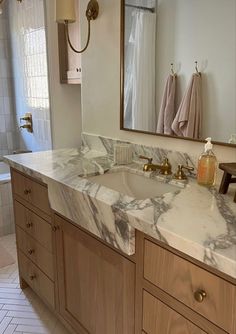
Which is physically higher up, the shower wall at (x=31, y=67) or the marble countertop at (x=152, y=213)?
the shower wall at (x=31, y=67)

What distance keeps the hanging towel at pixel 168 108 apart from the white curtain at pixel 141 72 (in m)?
0.06

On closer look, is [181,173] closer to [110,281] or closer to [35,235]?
[110,281]

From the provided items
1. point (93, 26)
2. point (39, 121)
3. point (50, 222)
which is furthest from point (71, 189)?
point (39, 121)

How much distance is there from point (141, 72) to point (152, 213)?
0.87m

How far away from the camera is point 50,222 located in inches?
59.7

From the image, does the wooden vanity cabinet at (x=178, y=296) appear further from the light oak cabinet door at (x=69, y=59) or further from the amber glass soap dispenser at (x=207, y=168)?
the light oak cabinet door at (x=69, y=59)

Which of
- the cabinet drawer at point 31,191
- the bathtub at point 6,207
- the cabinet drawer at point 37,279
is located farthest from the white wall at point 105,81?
the bathtub at point 6,207

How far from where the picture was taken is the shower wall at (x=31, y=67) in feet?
8.01

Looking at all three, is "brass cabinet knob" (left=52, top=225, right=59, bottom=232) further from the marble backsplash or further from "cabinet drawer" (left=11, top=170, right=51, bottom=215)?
the marble backsplash

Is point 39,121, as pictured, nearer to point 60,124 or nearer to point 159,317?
point 60,124

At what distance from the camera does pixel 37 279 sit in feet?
5.83

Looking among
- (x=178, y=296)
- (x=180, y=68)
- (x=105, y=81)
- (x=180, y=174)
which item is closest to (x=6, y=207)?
(x=105, y=81)

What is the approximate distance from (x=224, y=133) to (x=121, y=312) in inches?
31.0

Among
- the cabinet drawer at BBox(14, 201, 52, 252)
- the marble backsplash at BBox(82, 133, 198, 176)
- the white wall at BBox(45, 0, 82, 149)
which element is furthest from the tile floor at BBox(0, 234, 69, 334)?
the white wall at BBox(45, 0, 82, 149)
